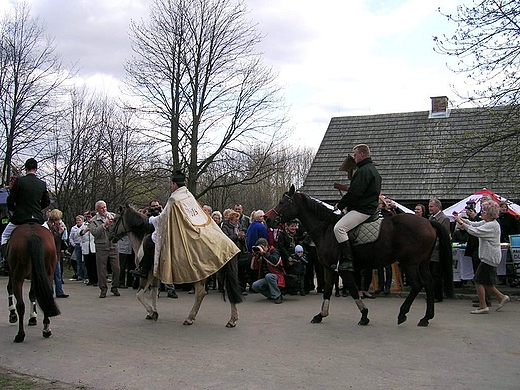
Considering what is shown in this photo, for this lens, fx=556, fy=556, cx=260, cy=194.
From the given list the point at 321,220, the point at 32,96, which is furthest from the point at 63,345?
the point at 32,96

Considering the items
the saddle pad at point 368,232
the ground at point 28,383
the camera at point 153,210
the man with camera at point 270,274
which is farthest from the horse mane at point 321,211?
the ground at point 28,383

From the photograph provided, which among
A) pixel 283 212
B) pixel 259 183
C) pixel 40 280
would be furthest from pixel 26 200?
pixel 259 183

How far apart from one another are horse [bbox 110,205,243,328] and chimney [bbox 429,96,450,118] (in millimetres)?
21110

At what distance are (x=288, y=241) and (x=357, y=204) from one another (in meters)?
3.54

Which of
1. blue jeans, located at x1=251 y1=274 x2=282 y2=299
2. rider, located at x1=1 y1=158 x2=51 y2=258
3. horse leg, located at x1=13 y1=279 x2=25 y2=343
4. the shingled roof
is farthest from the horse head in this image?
the shingled roof

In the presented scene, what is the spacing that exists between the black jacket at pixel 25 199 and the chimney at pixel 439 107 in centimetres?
2322

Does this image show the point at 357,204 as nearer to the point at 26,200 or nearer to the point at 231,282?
the point at 231,282

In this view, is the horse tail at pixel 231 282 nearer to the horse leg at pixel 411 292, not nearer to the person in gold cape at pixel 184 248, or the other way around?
the person in gold cape at pixel 184 248

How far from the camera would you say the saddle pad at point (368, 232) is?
29.5ft

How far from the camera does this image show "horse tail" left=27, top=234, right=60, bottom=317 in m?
7.79

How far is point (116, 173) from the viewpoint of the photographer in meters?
25.7

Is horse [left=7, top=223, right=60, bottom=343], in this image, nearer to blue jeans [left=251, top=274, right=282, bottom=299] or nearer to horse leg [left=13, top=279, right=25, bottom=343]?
horse leg [left=13, top=279, right=25, bottom=343]

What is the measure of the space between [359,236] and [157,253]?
327 cm

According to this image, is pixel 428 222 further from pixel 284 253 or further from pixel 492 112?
pixel 492 112
